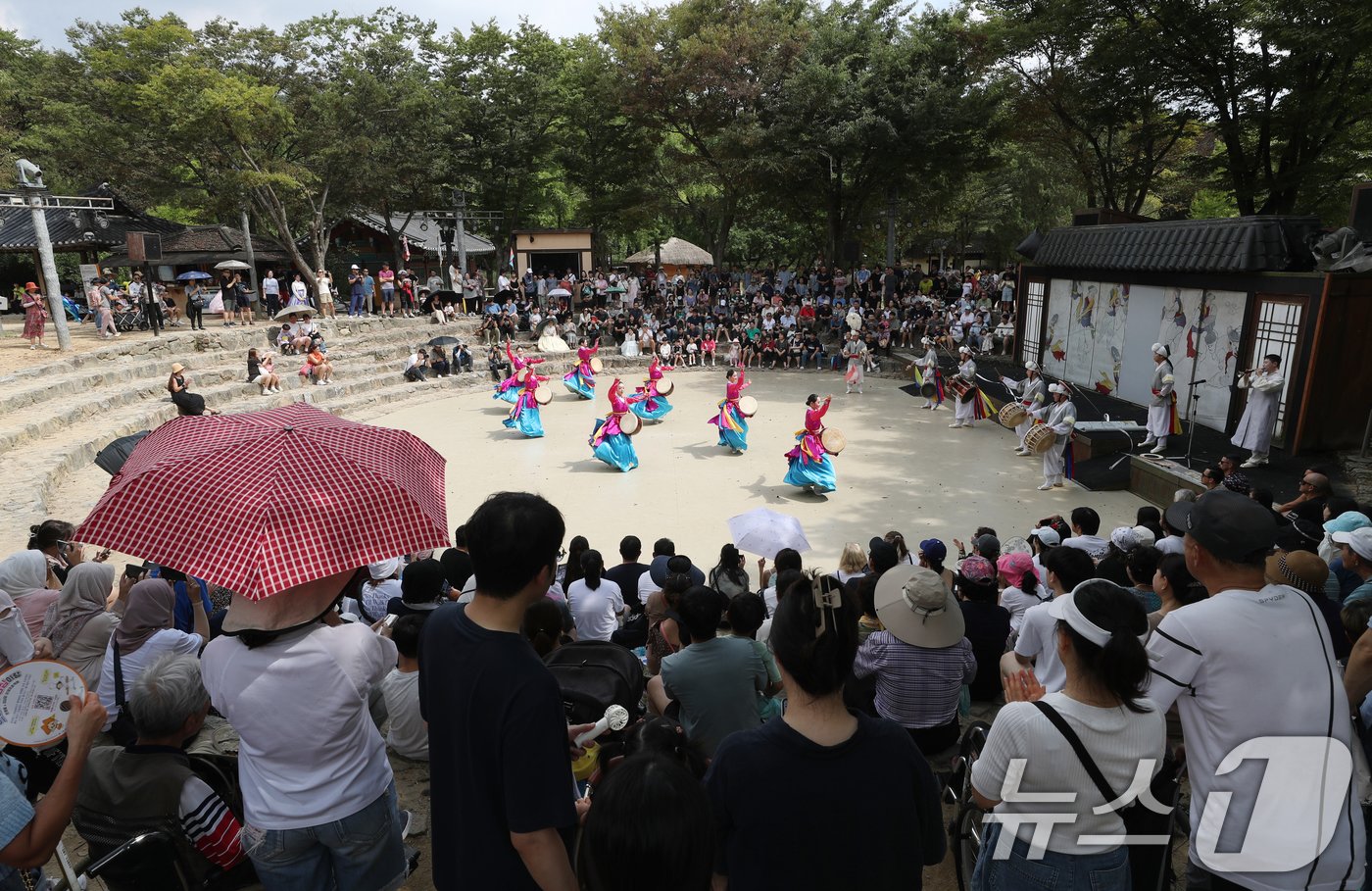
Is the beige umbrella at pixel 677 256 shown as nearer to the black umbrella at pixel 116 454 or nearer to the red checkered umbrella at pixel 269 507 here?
the black umbrella at pixel 116 454

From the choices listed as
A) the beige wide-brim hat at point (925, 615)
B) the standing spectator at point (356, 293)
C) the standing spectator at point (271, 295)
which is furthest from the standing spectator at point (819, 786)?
the standing spectator at point (356, 293)

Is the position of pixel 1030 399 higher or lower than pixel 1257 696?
lower

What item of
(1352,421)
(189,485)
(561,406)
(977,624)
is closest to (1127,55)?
(1352,421)

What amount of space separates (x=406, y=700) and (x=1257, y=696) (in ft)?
9.61

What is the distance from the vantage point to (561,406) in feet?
50.5

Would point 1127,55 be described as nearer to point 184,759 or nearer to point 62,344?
point 184,759

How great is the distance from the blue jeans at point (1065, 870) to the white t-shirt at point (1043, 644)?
132cm

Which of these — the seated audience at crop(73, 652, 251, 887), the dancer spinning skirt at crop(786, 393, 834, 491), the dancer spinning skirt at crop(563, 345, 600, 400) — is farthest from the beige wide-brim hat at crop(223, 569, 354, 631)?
the dancer spinning skirt at crop(563, 345, 600, 400)

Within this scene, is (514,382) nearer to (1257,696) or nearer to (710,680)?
(710,680)

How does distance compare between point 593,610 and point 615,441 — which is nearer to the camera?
point 593,610

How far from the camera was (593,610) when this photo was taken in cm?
457

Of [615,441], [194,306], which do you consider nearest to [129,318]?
[194,306]

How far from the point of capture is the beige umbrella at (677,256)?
3531 cm

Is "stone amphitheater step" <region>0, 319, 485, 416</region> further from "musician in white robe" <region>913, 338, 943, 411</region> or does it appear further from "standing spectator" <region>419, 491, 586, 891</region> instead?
"standing spectator" <region>419, 491, 586, 891</region>
